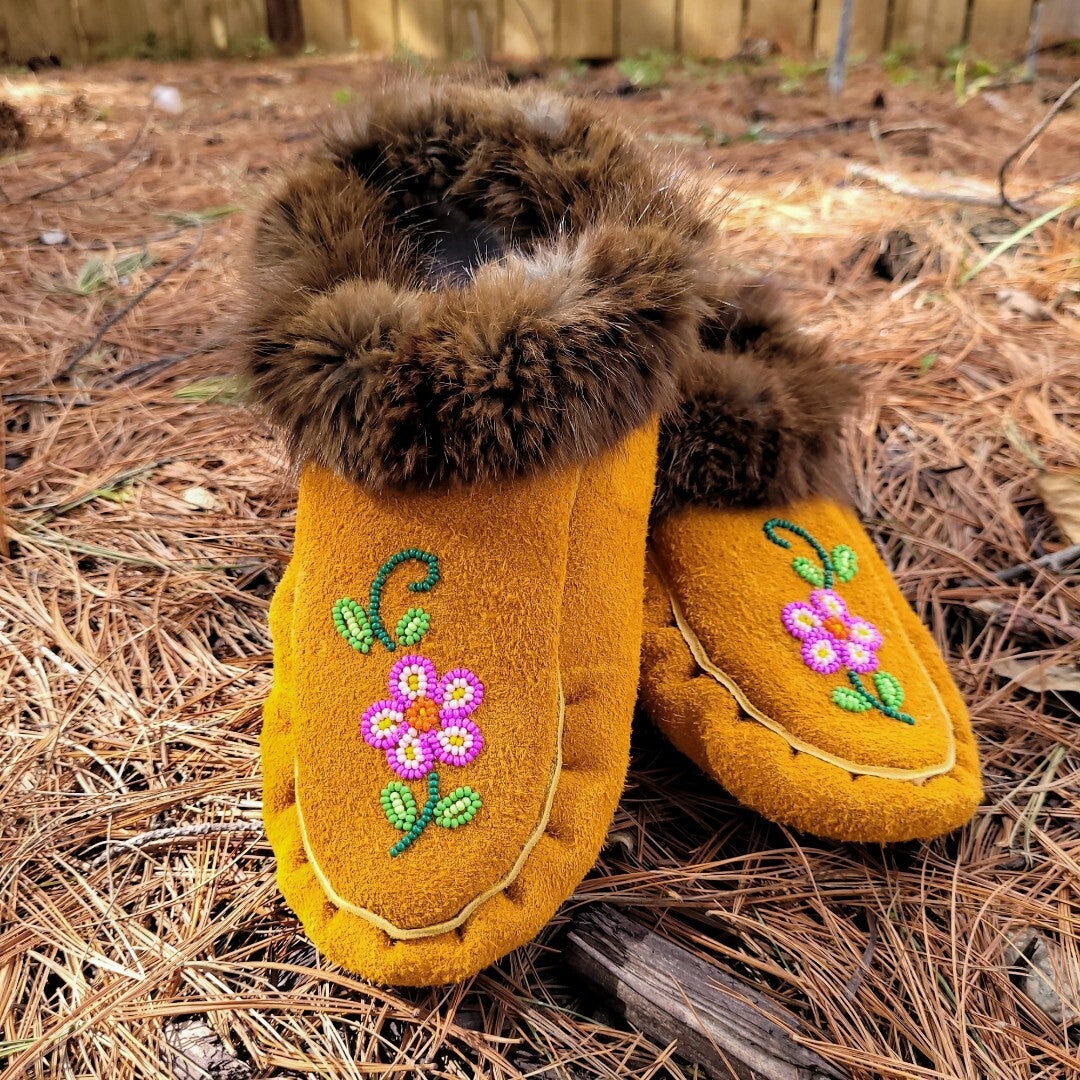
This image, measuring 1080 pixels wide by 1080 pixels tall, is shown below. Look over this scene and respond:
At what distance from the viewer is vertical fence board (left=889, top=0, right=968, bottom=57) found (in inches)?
160

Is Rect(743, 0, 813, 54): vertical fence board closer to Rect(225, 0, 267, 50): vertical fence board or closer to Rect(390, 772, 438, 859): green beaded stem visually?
Rect(225, 0, 267, 50): vertical fence board

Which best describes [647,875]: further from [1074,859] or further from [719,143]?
[719,143]

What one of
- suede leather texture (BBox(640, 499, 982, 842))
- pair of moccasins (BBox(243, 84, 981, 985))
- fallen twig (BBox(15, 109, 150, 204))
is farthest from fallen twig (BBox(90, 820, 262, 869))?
fallen twig (BBox(15, 109, 150, 204))

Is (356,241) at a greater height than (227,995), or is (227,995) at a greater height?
(356,241)

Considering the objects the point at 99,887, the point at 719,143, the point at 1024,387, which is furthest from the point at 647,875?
the point at 719,143

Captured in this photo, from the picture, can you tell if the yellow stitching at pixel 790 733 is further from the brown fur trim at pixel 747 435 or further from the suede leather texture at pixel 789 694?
the brown fur trim at pixel 747 435

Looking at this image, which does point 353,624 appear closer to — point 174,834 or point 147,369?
point 174,834

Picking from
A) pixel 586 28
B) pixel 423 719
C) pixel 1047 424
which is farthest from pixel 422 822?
pixel 586 28

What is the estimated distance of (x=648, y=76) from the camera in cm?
400

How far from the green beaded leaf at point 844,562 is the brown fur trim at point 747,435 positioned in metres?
0.09

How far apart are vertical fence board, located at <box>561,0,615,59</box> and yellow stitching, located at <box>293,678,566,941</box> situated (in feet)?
14.0

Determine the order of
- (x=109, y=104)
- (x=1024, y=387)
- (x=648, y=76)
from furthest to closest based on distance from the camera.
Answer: (x=648, y=76) → (x=109, y=104) → (x=1024, y=387)

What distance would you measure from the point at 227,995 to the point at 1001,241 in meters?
2.15

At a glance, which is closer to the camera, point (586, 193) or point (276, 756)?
point (276, 756)
